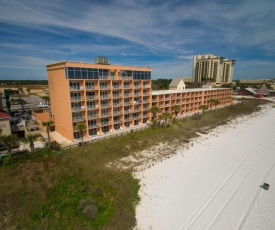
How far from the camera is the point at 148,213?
18.7 metres

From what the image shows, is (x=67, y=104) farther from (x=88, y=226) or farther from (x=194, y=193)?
(x=194, y=193)

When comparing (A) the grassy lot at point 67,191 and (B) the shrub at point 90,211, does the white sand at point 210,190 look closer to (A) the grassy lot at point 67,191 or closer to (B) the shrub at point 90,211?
(A) the grassy lot at point 67,191

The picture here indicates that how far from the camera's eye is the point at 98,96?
3997 cm

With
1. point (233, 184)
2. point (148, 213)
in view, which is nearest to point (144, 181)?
point (148, 213)

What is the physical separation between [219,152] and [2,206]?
36.2m

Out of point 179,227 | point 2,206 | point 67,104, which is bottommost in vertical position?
point 179,227

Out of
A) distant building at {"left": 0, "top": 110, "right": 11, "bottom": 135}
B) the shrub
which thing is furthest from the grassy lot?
distant building at {"left": 0, "top": 110, "right": 11, "bottom": 135}

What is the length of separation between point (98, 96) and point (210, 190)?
30.0 metres

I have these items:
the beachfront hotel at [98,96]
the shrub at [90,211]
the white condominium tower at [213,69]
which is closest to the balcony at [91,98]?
the beachfront hotel at [98,96]

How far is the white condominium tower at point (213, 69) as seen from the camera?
591 feet

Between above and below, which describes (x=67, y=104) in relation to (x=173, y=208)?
above

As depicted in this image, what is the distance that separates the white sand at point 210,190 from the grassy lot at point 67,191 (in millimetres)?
2750

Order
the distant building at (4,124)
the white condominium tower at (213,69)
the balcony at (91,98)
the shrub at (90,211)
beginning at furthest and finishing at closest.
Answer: the white condominium tower at (213,69)
the balcony at (91,98)
the distant building at (4,124)
the shrub at (90,211)

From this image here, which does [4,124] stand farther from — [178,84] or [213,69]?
[213,69]
